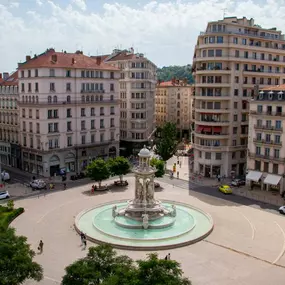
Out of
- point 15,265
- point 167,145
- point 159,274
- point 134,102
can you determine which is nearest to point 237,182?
point 167,145

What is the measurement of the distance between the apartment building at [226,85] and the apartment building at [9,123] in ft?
135

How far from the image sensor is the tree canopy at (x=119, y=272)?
2628 centimetres

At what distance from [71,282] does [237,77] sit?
66019 mm

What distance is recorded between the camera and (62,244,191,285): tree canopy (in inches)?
1035

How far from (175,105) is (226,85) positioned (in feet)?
244

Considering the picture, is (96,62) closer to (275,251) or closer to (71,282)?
(275,251)

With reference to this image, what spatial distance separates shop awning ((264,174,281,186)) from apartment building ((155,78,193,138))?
85509 mm

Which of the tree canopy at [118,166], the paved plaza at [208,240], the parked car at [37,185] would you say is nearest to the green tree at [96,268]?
the paved plaza at [208,240]

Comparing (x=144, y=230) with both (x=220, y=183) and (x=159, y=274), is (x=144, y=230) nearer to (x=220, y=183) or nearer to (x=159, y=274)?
(x=159, y=274)

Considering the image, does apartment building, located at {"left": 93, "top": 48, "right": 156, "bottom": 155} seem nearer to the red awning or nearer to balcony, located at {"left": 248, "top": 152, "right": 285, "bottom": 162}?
the red awning

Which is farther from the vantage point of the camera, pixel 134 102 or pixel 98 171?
pixel 134 102

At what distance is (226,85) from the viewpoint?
8244cm

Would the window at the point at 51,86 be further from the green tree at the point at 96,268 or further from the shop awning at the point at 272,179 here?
the green tree at the point at 96,268

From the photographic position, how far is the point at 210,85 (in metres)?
83.1
